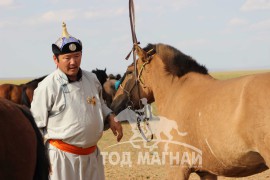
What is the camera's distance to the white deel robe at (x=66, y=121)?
3.69 meters

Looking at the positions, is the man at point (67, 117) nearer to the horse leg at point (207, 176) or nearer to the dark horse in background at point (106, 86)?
the horse leg at point (207, 176)

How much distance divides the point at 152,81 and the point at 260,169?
1971mm

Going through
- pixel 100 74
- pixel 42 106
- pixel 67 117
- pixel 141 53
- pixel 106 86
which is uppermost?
pixel 141 53

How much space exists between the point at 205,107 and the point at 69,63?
162 cm

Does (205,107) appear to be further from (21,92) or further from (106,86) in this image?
(106,86)

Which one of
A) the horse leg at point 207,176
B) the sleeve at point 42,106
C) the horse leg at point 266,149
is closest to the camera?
the sleeve at point 42,106

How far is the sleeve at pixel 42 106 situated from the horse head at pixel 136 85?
2225 millimetres

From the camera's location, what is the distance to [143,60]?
5.82m

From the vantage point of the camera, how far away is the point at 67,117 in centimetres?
372

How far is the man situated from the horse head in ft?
6.79

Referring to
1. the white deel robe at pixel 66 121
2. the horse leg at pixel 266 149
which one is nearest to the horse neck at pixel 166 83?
the horse leg at pixel 266 149

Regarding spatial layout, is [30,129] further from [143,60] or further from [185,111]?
[143,60]

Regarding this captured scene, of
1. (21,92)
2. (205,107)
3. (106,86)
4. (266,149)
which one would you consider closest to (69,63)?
(205,107)

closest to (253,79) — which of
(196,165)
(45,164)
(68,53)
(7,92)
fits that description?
(196,165)
